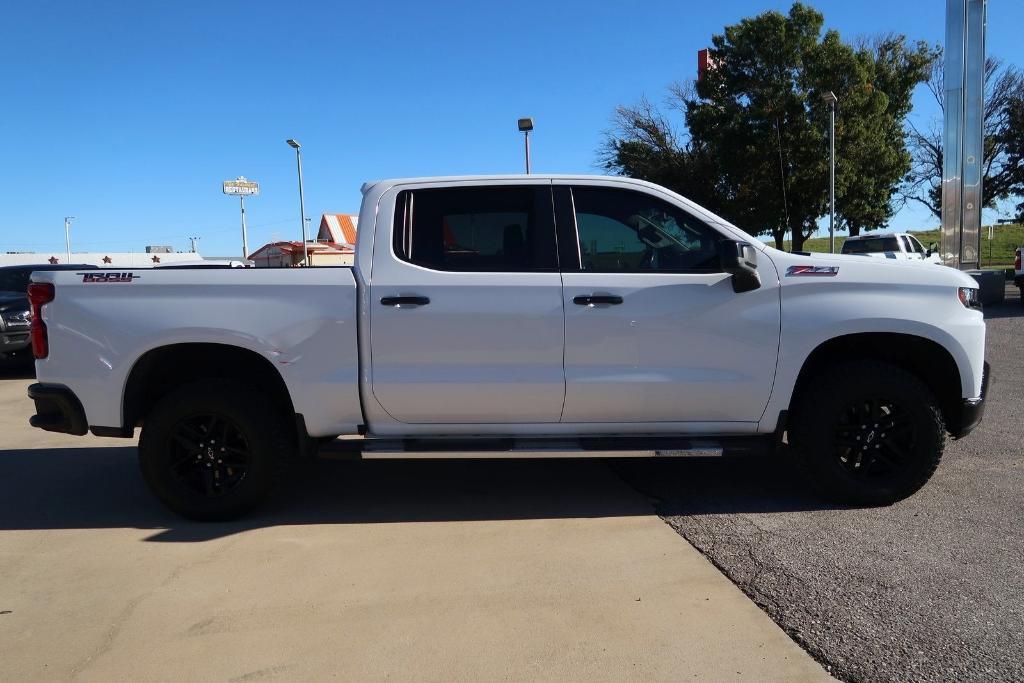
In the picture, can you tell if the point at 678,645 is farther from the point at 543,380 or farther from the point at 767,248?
the point at 767,248

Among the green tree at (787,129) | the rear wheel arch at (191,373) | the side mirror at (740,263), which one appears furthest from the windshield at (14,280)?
the green tree at (787,129)

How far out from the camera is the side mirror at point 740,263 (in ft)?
13.1

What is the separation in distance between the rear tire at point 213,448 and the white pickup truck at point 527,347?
0.04 ft

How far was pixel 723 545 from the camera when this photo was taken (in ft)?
12.7

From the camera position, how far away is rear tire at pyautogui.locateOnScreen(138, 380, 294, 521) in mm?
4254

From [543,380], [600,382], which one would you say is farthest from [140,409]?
[600,382]

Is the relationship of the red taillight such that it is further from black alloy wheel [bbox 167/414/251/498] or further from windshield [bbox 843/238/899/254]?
windshield [bbox 843/238/899/254]

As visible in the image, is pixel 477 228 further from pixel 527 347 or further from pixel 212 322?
pixel 212 322

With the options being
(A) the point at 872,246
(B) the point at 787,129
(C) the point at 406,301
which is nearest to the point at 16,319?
(C) the point at 406,301

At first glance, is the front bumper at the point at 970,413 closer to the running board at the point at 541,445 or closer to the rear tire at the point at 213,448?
the running board at the point at 541,445

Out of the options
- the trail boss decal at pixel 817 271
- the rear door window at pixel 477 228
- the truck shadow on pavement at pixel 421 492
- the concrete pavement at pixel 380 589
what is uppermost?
the rear door window at pixel 477 228

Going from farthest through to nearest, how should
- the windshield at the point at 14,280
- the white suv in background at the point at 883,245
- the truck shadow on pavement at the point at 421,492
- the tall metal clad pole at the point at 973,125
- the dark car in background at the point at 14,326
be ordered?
1. the white suv in background at the point at 883,245
2. the tall metal clad pole at the point at 973,125
3. the windshield at the point at 14,280
4. the dark car in background at the point at 14,326
5. the truck shadow on pavement at the point at 421,492

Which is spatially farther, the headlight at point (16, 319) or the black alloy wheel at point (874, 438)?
the headlight at point (16, 319)

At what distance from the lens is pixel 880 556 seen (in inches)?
144
